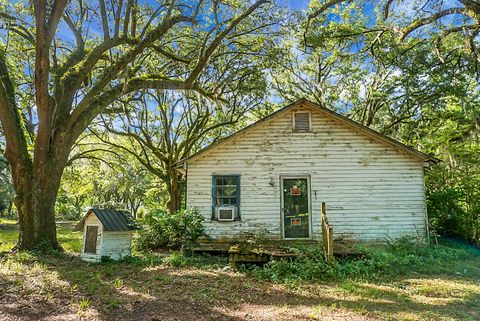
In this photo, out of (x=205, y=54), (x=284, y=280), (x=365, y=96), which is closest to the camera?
(x=284, y=280)

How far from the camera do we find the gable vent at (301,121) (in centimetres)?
1127

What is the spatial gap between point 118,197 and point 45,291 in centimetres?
4112

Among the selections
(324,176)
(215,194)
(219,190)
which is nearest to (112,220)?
(215,194)

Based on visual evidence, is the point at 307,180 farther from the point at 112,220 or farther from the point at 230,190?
the point at 112,220

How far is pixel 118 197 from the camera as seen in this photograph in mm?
43938

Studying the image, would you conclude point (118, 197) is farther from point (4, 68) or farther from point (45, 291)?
point (45, 291)

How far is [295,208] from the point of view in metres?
11.0

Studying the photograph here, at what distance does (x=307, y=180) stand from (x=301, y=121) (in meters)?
2.04

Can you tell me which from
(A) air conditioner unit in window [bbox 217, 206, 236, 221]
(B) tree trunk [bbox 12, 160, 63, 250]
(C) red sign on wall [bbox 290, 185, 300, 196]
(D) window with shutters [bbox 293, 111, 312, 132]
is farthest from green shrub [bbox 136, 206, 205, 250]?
(D) window with shutters [bbox 293, 111, 312, 132]

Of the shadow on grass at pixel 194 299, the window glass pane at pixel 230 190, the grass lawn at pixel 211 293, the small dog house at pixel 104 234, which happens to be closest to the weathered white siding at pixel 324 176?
the window glass pane at pixel 230 190

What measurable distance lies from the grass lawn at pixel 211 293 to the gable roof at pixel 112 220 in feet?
2.67

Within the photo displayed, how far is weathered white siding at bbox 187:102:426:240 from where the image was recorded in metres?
10.7

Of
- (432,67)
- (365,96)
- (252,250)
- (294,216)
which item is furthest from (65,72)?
(365,96)

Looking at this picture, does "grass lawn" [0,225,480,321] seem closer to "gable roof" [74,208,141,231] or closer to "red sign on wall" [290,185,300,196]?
"gable roof" [74,208,141,231]
